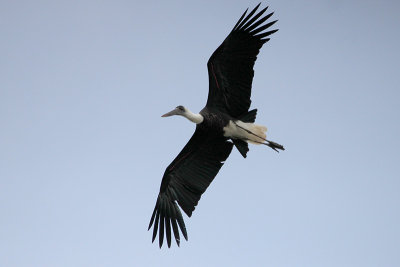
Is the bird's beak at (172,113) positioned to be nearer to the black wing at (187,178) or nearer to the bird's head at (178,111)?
the bird's head at (178,111)

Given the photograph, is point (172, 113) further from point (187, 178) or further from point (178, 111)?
point (187, 178)

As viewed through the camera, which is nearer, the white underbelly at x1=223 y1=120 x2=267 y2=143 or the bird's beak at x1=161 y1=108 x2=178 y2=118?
the white underbelly at x1=223 y1=120 x2=267 y2=143

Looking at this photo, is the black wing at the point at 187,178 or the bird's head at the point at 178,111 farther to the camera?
the black wing at the point at 187,178

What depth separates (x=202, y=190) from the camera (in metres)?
17.7

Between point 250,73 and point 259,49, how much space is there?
568 mm

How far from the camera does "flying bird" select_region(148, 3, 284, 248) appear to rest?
16.5 metres

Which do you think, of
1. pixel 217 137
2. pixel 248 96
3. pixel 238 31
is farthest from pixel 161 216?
pixel 238 31

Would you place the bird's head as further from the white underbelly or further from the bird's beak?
the white underbelly

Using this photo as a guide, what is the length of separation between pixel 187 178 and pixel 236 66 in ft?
10.1

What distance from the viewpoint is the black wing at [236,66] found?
1638 cm

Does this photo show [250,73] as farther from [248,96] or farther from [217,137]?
[217,137]

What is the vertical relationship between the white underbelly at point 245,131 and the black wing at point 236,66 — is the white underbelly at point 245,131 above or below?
below

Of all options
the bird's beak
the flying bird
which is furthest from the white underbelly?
the bird's beak

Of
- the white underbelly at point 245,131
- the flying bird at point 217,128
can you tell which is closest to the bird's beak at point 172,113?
the flying bird at point 217,128
